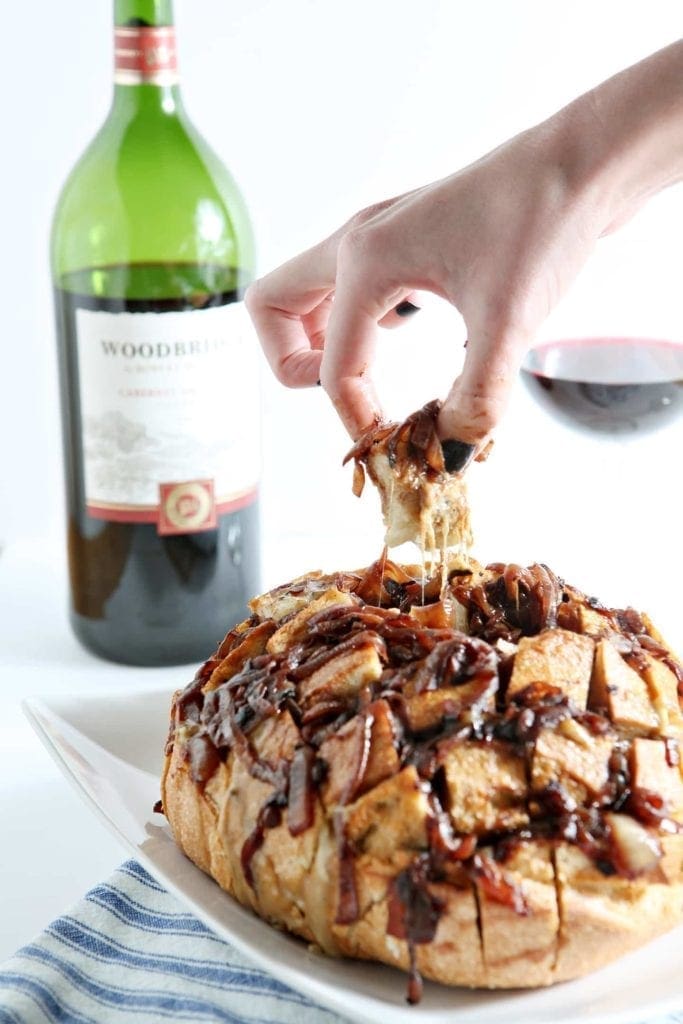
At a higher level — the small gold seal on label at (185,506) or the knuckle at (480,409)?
the knuckle at (480,409)

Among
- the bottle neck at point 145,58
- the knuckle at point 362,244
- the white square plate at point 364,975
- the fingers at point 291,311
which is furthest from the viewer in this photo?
the bottle neck at point 145,58

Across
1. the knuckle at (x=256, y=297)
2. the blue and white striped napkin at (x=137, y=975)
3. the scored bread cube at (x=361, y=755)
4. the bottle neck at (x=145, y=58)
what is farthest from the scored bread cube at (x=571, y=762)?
the bottle neck at (x=145, y=58)

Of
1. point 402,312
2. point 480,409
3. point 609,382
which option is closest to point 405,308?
point 402,312

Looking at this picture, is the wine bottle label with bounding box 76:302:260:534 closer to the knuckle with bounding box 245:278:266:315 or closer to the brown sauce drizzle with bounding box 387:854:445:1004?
the knuckle with bounding box 245:278:266:315

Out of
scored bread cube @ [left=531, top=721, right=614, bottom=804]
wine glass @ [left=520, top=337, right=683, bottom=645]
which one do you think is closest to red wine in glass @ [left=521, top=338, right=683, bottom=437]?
wine glass @ [left=520, top=337, right=683, bottom=645]

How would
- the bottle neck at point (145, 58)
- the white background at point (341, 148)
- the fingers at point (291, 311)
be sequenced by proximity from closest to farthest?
the fingers at point (291, 311), the bottle neck at point (145, 58), the white background at point (341, 148)

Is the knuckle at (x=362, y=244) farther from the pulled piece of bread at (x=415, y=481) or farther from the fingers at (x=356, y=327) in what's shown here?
the pulled piece of bread at (x=415, y=481)
